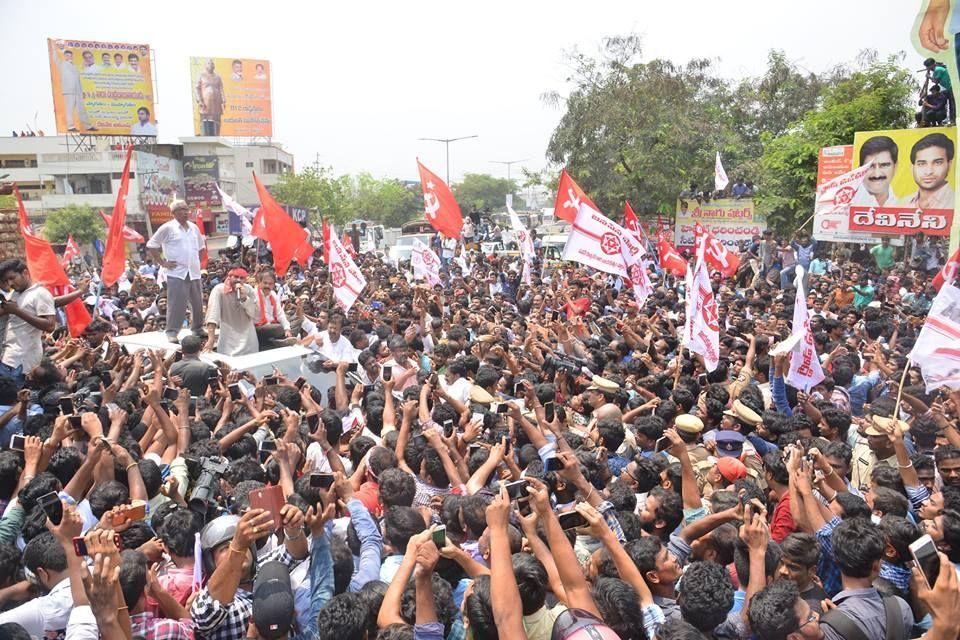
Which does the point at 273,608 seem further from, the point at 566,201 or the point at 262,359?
the point at 566,201

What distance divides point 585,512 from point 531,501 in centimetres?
23

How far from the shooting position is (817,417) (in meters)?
5.93

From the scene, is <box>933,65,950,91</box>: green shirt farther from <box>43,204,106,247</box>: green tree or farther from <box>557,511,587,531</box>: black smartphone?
<box>43,204,106,247</box>: green tree

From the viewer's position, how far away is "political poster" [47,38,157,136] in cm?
4572

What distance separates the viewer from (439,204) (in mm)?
14375

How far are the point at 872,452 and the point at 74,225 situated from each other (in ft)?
150

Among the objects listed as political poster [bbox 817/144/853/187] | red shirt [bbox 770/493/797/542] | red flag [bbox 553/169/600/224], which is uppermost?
political poster [bbox 817/144/853/187]

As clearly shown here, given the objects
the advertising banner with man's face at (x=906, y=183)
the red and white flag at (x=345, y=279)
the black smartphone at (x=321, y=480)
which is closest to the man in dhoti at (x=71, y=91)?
the red and white flag at (x=345, y=279)

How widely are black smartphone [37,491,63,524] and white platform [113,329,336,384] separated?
14.6 feet

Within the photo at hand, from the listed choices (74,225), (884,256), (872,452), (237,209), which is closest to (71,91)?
(74,225)

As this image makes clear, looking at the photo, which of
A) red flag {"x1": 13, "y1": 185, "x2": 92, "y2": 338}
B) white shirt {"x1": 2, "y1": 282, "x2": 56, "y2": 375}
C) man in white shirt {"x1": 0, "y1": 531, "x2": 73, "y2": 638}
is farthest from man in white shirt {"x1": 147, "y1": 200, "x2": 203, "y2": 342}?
man in white shirt {"x1": 0, "y1": 531, "x2": 73, "y2": 638}

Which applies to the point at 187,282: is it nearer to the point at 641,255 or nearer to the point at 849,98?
the point at 641,255

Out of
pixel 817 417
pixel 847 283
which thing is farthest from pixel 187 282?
pixel 847 283

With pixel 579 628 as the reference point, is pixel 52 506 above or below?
above
